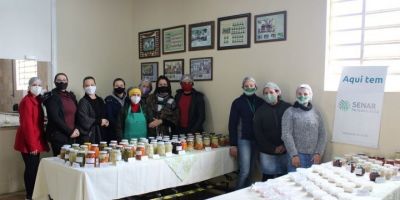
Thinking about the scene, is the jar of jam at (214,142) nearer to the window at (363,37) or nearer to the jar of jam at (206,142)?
the jar of jam at (206,142)

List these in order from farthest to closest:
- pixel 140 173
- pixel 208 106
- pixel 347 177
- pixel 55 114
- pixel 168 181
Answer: pixel 208 106, pixel 55 114, pixel 168 181, pixel 140 173, pixel 347 177

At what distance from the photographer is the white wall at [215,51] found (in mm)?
3830

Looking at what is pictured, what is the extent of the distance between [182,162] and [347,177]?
1650 millimetres

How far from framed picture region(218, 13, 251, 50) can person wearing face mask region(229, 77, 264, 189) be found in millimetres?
564

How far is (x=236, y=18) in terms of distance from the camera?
4.55 meters

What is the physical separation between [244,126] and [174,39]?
187 centimetres

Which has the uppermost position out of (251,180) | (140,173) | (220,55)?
(220,55)

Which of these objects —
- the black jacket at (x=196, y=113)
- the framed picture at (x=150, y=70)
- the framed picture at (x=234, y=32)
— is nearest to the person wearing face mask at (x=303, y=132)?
the framed picture at (x=234, y=32)

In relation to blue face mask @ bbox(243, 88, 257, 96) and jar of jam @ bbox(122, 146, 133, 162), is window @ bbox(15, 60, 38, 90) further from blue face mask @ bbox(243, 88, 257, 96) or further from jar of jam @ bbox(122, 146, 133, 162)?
blue face mask @ bbox(243, 88, 257, 96)

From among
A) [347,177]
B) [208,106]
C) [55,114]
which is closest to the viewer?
[347,177]

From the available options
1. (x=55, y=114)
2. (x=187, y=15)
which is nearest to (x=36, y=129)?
(x=55, y=114)

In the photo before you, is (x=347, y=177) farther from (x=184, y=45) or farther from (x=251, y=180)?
(x=184, y=45)

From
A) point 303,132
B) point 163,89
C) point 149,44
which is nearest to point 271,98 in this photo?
point 303,132

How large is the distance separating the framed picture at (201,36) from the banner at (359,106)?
72.1 inches
